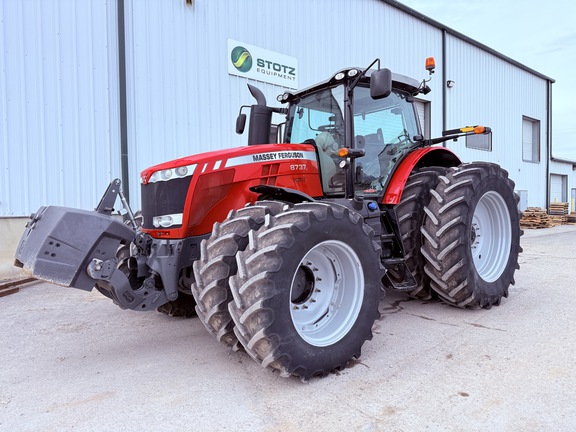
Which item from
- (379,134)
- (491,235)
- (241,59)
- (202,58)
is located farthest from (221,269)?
(241,59)

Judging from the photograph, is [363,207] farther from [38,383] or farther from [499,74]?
[499,74]

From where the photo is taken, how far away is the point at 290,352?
8.11 feet

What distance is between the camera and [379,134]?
418cm

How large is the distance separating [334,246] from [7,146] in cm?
547

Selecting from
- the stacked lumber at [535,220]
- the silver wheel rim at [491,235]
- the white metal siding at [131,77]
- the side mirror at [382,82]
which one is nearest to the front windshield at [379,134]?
the side mirror at [382,82]

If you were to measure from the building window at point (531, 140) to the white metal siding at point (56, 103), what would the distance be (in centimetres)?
1610

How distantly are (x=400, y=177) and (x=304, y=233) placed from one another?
171cm

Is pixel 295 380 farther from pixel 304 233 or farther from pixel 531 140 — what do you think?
pixel 531 140

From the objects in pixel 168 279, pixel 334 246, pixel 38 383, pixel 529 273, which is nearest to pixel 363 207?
pixel 334 246

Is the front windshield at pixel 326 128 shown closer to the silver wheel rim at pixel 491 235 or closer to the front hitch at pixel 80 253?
the silver wheel rim at pixel 491 235

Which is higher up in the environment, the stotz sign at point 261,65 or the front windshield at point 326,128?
the stotz sign at point 261,65

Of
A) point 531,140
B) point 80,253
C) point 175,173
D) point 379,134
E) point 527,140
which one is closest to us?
point 80,253

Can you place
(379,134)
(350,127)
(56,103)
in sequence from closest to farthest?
1. (350,127)
2. (379,134)
3. (56,103)

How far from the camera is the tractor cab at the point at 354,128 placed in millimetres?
3713
